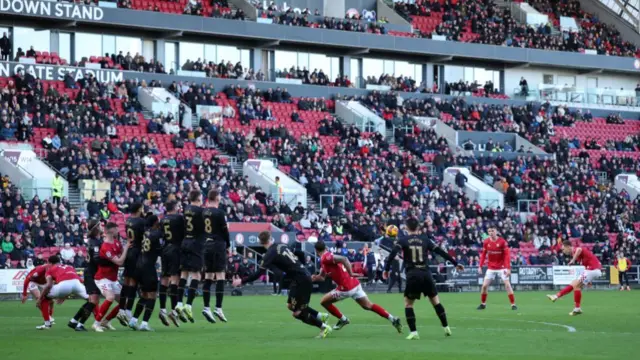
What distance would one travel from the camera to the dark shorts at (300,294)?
19.9 metres

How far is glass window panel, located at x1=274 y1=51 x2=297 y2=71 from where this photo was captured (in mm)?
67312

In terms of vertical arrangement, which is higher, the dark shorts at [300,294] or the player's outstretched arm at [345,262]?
the player's outstretched arm at [345,262]

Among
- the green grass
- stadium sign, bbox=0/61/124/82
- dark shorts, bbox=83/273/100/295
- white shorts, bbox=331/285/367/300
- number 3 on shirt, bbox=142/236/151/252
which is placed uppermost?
stadium sign, bbox=0/61/124/82

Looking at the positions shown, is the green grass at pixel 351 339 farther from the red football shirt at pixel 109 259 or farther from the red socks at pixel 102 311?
the red football shirt at pixel 109 259

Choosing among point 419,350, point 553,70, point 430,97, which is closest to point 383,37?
point 430,97

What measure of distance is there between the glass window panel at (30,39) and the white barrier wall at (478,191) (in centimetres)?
2203

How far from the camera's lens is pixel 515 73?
77250 millimetres

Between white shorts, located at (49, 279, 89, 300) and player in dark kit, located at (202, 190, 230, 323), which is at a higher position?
player in dark kit, located at (202, 190, 230, 323)

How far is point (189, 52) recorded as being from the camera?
64062mm

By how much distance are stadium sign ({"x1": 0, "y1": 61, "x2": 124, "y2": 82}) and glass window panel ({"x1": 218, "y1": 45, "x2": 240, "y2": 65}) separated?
914cm

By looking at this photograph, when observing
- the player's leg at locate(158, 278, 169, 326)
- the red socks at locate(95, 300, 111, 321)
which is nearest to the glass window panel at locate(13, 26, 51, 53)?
the player's leg at locate(158, 278, 169, 326)

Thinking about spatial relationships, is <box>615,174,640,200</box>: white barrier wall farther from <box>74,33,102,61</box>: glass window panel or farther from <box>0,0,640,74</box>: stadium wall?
<box>74,33,102,61</box>: glass window panel

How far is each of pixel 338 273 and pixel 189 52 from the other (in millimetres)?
44974

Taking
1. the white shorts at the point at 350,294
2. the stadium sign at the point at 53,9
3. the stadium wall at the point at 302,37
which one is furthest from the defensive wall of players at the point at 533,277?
the white shorts at the point at 350,294
